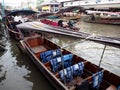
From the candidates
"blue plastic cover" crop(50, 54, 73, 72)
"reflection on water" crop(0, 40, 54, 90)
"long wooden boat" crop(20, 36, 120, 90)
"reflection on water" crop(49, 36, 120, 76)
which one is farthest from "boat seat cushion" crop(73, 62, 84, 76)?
"reflection on water" crop(49, 36, 120, 76)

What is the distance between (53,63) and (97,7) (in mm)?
24420

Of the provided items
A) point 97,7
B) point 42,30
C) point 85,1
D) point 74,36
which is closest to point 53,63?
point 42,30

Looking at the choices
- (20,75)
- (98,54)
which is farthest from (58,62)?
(98,54)

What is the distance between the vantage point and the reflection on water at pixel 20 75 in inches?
243

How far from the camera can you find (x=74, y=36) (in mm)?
4129

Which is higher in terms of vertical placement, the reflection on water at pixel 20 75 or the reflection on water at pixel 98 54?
the reflection on water at pixel 98 54

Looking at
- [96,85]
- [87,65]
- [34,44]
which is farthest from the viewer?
[34,44]

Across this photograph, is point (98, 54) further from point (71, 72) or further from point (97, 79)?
point (97, 79)

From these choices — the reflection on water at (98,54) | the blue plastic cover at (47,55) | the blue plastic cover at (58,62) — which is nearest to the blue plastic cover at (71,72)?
the blue plastic cover at (58,62)

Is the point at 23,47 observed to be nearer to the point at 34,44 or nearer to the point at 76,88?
the point at 34,44

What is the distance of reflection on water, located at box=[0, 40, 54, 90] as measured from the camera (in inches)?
243

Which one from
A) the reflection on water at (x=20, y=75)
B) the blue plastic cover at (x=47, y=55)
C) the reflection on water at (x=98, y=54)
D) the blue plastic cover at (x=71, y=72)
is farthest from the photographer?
the reflection on water at (x=98, y=54)

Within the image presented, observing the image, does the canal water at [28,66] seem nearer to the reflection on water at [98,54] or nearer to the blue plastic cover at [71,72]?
the reflection on water at [98,54]

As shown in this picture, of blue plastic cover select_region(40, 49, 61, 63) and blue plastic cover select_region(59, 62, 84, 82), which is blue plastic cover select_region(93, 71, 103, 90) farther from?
blue plastic cover select_region(40, 49, 61, 63)
